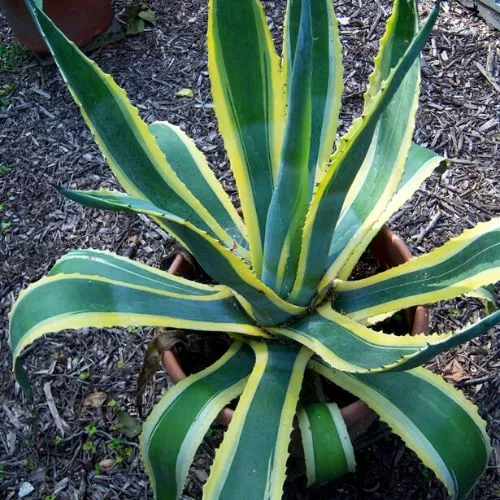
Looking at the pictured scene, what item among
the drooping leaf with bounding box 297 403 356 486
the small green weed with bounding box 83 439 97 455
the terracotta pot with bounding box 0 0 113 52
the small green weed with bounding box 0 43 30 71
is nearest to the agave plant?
the drooping leaf with bounding box 297 403 356 486

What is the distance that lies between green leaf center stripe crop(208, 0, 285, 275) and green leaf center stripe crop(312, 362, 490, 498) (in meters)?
0.32

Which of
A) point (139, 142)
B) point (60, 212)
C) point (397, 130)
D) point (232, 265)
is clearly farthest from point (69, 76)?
point (60, 212)

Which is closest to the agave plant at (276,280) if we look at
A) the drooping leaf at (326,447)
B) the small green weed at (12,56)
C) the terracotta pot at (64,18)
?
the drooping leaf at (326,447)

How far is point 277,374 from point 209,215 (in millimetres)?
316

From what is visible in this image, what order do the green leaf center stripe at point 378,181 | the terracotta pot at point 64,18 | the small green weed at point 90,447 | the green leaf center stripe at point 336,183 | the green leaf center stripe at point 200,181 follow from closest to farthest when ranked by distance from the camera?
the green leaf center stripe at point 336,183
the green leaf center stripe at point 378,181
the green leaf center stripe at point 200,181
the small green weed at point 90,447
the terracotta pot at point 64,18

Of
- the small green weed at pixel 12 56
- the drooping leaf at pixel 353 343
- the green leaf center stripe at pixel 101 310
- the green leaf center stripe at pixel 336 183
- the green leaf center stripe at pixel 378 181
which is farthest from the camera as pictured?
the small green weed at pixel 12 56

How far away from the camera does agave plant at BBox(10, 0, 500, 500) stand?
1.01 meters

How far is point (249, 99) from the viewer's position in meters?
1.17

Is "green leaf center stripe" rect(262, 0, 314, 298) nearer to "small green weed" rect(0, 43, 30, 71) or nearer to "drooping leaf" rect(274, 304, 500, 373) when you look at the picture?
"drooping leaf" rect(274, 304, 500, 373)

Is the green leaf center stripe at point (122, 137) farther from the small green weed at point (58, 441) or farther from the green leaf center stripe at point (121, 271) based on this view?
the small green weed at point (58, 441)

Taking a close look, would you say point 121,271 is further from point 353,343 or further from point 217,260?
point 353,343

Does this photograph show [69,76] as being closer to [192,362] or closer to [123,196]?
[123,196]

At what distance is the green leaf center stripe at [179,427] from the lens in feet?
3.55

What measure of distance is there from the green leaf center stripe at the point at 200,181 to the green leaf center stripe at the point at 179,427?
0.96ft
